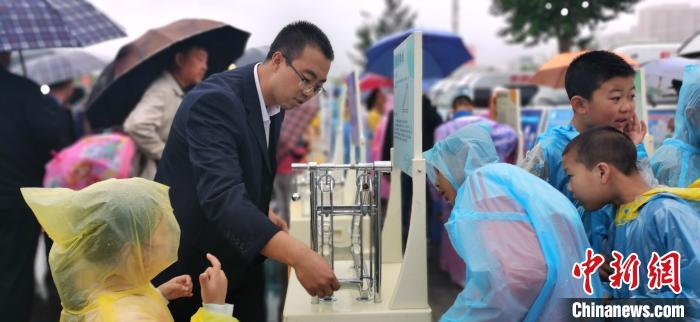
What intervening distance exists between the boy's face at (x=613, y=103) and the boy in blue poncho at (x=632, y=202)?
402mm

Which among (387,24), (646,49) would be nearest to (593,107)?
(646,49)

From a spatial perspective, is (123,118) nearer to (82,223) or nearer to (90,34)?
(90,34)

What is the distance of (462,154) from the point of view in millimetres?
1879

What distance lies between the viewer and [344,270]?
2230mm

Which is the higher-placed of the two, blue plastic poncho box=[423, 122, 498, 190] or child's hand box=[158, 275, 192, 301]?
blue plastic poncho box=[423, 122, 498, 190]

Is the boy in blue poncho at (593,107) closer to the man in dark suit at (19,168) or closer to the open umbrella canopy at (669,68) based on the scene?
the open umbrella canopy at (669,68)

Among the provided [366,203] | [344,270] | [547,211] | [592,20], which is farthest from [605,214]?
[592,20]

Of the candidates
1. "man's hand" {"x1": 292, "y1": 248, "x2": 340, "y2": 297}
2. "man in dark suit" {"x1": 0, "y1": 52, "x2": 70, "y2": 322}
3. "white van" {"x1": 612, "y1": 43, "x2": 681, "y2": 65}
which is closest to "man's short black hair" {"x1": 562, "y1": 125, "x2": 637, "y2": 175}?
"man's hand" {"x1": 292, "y1": 248, "x2": 340, "y2": 297}

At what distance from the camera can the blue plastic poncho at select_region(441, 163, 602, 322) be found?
144cm

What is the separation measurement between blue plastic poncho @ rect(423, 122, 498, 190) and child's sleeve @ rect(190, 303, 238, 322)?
0.77 meters

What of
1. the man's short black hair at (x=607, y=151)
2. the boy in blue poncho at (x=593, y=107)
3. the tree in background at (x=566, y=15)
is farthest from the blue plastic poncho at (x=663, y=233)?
the tree in background at (x=566, y=15)

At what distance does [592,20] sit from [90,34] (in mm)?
3193

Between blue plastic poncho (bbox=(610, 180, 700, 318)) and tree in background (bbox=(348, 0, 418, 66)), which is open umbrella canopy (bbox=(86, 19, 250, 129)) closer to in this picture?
blue plastic poncho (bbox=(610, 180, 700, 318))

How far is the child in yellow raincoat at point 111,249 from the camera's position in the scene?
1.55 metres
